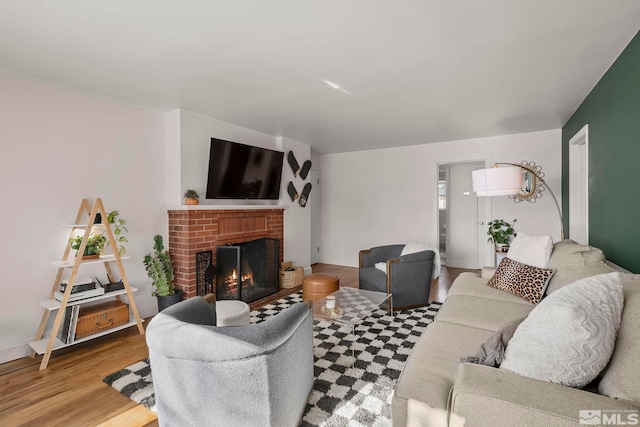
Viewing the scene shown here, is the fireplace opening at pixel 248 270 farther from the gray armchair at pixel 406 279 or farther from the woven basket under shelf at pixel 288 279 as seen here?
the gray armchair at pixel 406 279

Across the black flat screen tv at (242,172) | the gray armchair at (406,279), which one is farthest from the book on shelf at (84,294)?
the gray armchair at (406,279)

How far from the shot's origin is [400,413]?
1272mm

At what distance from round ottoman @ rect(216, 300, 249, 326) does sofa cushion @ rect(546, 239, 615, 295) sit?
229 cm

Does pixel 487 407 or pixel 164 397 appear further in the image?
pixel 164 397

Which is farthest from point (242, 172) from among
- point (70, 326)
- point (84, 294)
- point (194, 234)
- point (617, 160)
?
point (617, 160)

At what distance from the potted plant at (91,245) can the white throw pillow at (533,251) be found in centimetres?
379

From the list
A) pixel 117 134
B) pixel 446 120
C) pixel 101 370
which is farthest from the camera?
pixel 446 120

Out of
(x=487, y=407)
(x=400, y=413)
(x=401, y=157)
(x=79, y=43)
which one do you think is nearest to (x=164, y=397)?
(x=400, y=413)

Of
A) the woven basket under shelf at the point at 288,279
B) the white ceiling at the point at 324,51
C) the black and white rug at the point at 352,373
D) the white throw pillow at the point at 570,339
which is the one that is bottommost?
the black and white rug at the point at 352,373

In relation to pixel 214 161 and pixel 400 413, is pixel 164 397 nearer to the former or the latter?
pixel 400 413

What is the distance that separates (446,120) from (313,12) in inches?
110

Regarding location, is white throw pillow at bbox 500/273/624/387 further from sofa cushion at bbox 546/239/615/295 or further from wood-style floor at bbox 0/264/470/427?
wood-style floor at bbox 0/264/470/427

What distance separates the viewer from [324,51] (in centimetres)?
219

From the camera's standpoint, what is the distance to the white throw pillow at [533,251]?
2625 millimetres
